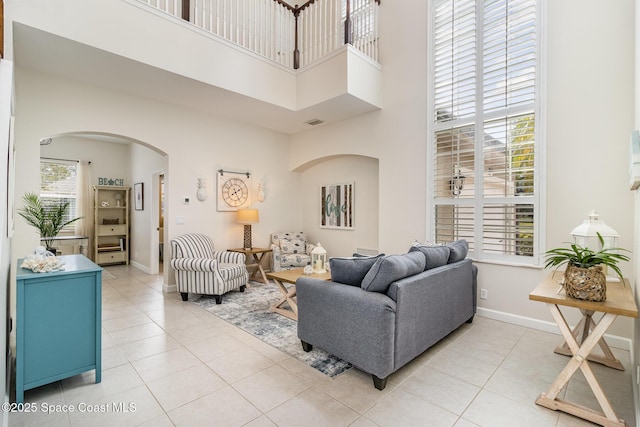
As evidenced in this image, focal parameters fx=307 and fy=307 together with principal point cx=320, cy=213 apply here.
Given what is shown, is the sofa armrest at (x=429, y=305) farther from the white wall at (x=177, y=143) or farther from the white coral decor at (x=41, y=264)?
the white wall at (x=177, y=143)

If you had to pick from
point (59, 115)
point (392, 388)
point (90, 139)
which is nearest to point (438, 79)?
point (392, 388)

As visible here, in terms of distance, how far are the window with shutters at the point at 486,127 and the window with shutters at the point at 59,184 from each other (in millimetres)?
7840

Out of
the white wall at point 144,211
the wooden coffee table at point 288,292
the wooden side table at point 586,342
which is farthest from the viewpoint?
the white wall at point 144,211

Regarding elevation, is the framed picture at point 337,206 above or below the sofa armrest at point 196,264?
above

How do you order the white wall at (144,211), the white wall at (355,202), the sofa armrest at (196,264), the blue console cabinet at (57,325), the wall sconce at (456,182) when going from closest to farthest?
the blue console cabinet at (57,325) < the wall sconce at (456,182) < the sofa armrest at (196,264) < the white wall at (355,202) < the white wall at (144,211)

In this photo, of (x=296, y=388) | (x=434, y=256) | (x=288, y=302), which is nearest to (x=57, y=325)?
(x=296, y=388)

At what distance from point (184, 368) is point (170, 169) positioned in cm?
324

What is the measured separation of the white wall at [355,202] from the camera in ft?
18.2

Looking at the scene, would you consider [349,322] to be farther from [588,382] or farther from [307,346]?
[588,382]

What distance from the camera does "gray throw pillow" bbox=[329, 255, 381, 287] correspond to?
253 cm

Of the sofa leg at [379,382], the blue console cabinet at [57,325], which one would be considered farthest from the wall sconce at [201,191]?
the sofa leg at [379,382]

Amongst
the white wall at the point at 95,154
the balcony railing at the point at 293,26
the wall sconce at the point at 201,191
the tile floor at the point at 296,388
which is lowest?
the tile floor at the point at 296,388

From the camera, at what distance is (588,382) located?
1.99 metres

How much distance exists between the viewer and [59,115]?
12.6 feet
